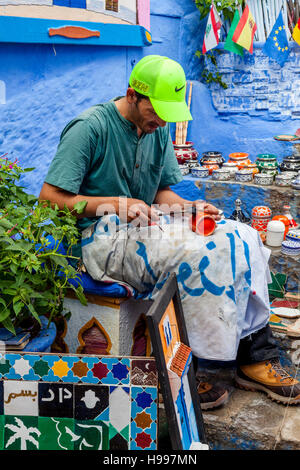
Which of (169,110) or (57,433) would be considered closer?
(57,433)

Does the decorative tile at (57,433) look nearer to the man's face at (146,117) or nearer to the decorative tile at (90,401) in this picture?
the decorative tile at (90,401)

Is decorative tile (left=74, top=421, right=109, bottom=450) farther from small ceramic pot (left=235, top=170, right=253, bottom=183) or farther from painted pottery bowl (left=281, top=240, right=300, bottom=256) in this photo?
small ceramic pot (left=235, top=170, right=253, bottom=183)

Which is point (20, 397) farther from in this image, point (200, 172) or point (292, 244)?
point (200, 172)

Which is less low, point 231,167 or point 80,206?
point 80,206

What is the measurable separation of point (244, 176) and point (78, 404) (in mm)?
3582

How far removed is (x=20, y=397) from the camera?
5.74 ft

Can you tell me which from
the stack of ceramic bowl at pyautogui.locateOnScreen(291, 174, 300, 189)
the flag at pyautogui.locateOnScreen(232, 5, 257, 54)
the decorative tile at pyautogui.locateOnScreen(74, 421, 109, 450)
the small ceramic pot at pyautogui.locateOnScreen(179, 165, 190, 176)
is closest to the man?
the decorative tile at pyautogui.locateOnScreen(74, 421, 109, 450)

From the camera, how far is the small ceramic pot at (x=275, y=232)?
3.80 metres

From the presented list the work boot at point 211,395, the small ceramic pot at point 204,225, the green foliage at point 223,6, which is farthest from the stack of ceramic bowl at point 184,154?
the work boot at point 211,395

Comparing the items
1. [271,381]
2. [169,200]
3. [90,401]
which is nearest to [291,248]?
[169,200]

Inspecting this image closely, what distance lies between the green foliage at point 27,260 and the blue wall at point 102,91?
5.24 ft

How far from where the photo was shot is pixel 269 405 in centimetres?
231
